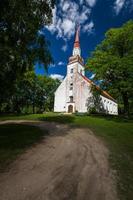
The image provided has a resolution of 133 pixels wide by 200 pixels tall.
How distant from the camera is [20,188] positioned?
14.2 feet

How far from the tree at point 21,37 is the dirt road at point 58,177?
4.70 meters

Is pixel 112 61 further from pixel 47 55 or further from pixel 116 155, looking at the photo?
pixel 116 155

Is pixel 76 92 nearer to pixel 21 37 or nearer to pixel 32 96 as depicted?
pixel 32 96

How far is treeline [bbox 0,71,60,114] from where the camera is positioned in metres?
43.7

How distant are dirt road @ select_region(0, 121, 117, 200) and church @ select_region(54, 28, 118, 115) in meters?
35.0

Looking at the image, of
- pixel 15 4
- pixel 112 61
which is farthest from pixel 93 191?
pixel 112 61

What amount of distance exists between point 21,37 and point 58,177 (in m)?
7.21

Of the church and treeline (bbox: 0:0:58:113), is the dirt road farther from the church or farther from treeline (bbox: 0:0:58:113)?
the church

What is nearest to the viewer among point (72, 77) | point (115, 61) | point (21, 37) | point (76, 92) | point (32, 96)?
point (21, 37)

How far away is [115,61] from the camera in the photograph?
23.7 meters

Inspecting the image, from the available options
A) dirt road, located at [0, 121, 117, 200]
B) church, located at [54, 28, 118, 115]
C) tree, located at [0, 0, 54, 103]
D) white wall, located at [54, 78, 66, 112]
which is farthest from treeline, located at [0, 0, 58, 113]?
white wall, located at [54, 78, 66, 112]

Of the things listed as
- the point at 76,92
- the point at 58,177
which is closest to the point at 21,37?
the point at 58,177

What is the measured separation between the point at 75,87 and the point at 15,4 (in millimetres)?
37953

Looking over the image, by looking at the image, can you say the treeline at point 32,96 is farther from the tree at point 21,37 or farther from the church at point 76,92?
the tree at point 21,37
